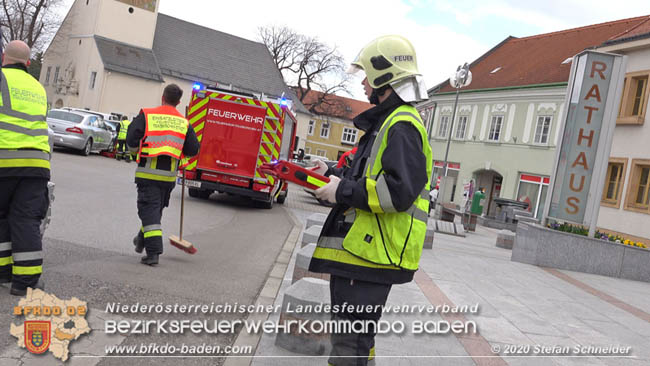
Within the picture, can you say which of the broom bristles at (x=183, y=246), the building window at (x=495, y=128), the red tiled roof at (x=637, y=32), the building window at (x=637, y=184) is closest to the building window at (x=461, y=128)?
the building window at (x=495, y=128)

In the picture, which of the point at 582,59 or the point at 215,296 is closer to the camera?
the point at 215,296

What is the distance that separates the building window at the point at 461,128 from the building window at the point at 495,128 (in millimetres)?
2751

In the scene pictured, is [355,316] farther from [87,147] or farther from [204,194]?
[87,147]

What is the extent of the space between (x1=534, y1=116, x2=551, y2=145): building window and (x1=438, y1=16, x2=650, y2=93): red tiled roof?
206 centimetres

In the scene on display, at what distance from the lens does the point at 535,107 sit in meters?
34.2

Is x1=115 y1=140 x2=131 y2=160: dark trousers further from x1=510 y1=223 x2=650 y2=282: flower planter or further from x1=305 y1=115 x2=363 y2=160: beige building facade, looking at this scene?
x1=305 y1=115 x2=363 y2=160: beige building facade

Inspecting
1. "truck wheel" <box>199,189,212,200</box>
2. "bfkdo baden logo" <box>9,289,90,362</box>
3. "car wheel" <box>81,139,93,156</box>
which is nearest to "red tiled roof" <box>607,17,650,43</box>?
"truck wheel" <box>199,189,212,200</box>

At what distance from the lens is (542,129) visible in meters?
33.5

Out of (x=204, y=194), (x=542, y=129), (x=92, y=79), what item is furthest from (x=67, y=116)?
(x=92, y=79)

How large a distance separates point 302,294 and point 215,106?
446 inches

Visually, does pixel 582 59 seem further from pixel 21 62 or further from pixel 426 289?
pixel 21 62

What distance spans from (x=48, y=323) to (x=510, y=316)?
485 cm

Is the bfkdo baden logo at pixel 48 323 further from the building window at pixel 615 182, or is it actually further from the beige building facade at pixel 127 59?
the beige building facade at pixel 127 59

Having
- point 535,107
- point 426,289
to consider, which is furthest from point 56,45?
point 426,289
